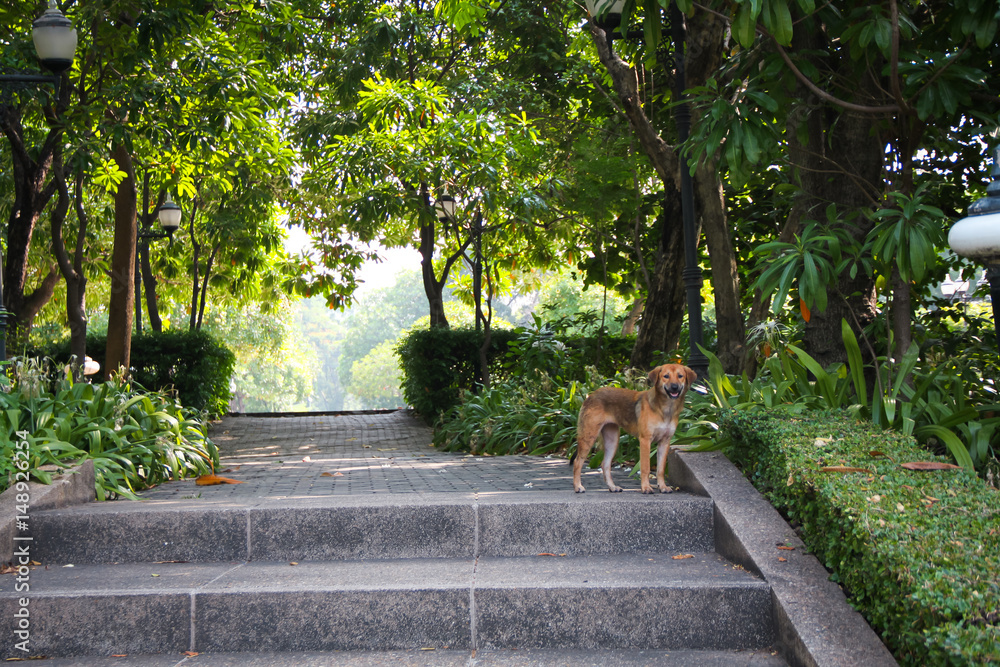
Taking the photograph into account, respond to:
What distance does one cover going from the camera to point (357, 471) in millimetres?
7004

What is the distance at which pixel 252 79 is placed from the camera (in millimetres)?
8758

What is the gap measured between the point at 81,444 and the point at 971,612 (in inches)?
208

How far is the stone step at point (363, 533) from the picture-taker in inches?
154

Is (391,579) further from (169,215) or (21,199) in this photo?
(169,215)

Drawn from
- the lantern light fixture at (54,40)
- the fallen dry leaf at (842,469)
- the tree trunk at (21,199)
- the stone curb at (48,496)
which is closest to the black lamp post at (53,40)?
the lantern light fixture at (54,40)

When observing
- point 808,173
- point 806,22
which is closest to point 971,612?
point 806,22

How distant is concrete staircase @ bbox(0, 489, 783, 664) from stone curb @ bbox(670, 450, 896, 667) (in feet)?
0.32

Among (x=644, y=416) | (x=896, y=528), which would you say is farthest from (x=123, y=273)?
(x=896, y=528)

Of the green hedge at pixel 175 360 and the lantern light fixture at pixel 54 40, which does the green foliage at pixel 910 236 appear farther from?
the green hedge at pixel 175 360

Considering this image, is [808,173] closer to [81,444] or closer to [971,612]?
[971,612]

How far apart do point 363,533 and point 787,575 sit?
2.05 meters

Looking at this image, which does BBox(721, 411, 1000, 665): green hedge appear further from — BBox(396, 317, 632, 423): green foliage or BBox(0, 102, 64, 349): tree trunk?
BBox(396, 317, 632, 423): green foliage

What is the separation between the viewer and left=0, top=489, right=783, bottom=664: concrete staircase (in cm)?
323

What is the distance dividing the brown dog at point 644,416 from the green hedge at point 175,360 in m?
10.8
